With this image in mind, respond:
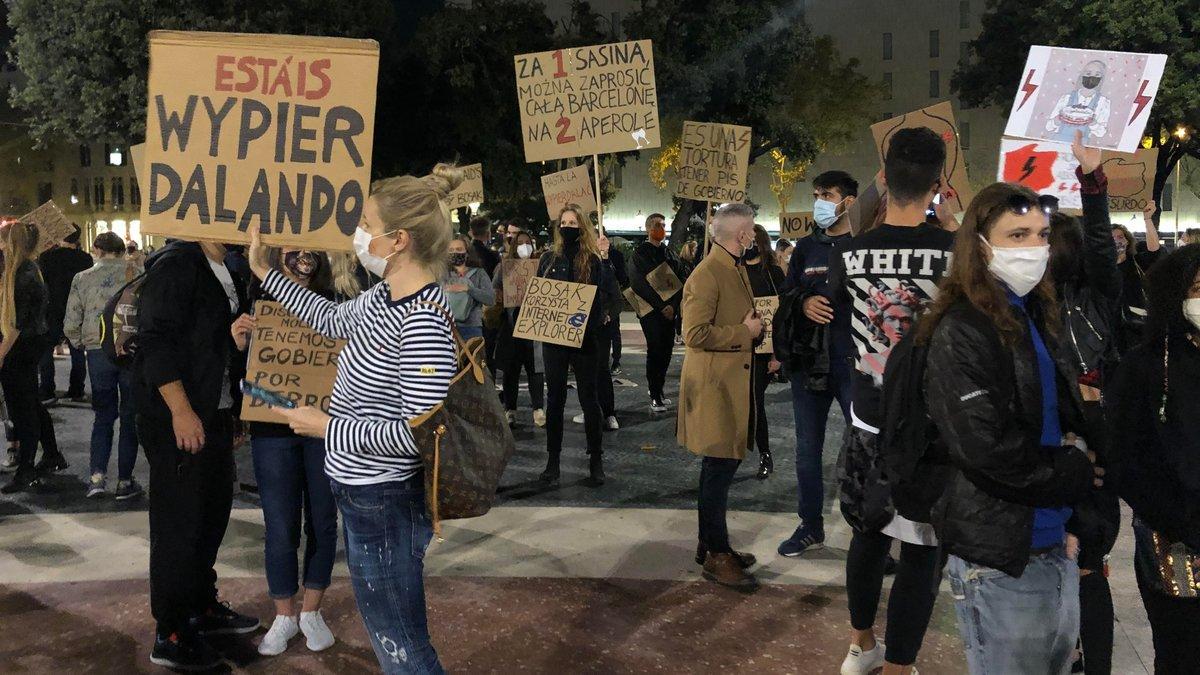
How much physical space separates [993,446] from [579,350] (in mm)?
5360

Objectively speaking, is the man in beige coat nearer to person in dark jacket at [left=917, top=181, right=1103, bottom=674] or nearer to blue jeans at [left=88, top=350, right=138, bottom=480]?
person in dark jacket at [left=917, top=181, right=1103, bottom=674]

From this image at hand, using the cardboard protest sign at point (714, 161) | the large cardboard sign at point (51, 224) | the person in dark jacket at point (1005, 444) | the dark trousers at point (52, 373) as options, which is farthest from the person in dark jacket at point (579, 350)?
the dark trousers at point (52, 373)

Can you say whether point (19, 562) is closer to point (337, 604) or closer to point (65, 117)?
point (337, 604)

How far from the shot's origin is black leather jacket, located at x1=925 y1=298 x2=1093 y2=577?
2.54 m

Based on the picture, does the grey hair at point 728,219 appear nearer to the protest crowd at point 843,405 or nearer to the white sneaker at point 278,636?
the protest crowd at point 843,405

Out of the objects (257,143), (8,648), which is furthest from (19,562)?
(257,143)

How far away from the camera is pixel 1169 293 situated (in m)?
3.22

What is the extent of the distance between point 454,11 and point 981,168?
1859 inches

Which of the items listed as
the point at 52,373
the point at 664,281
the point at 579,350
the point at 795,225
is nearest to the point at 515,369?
the point at 664,281

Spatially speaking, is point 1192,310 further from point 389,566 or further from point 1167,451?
point 389,566

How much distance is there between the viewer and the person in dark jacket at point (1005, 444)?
2.56m

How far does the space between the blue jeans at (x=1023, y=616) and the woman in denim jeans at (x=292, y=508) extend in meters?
2.92

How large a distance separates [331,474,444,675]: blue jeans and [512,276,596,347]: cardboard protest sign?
448 cm

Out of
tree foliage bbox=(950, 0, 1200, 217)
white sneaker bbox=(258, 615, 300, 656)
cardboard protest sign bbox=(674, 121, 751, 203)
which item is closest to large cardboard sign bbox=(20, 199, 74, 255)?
cardboard protest sign bbox=(674, 121, 751, 203)
